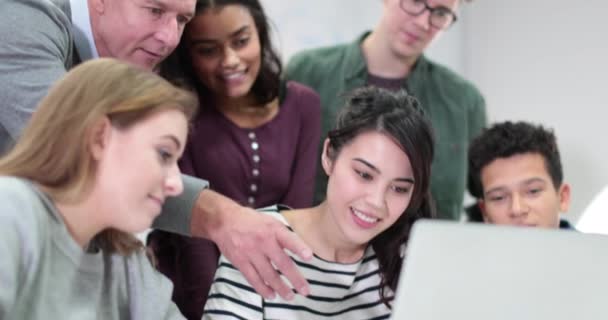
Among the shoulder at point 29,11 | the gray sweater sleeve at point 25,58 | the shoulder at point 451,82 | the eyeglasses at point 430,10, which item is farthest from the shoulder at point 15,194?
the shoulder at point 451,82

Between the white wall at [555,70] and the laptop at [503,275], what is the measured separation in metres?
1.79

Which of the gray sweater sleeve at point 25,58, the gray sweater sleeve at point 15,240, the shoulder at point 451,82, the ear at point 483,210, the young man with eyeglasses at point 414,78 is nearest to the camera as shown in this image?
the gray sweater sleeve at point 15,240

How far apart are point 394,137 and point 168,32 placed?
13.9 inches

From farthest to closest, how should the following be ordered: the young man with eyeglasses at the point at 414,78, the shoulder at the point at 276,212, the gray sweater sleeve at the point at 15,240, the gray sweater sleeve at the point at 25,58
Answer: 1. the young man with eyeglasses at the point at 414,78
2. the shoulder at the point at 276,212
3. the gray sweater sleeve at the point at 25,58
4. the gray sweater sleeve at the point at 15,240

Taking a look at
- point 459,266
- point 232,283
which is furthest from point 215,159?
point 459,266

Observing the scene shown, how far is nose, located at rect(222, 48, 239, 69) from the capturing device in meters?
1.33

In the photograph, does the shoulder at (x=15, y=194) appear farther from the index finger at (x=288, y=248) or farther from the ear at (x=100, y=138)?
the index finger at (x=288, y=248)

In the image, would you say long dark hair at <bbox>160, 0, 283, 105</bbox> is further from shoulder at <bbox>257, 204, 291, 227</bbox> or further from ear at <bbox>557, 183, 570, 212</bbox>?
ear at <bbox>557, 183, 570, 212</bbox>

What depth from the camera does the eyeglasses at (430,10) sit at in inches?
61.6

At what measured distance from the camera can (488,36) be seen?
8.22 feet

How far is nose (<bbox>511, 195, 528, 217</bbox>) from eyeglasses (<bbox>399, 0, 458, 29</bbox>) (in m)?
0.39

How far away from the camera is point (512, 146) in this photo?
1494mm

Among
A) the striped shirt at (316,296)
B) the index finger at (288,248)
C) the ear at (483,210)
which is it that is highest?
the index finger at (288,248)

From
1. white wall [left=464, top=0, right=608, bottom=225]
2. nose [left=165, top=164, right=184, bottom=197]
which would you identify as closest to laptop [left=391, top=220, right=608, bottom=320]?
nose [left=165, top=164, right=184, bottom=197]
